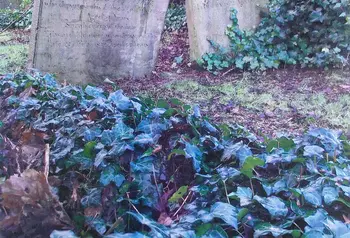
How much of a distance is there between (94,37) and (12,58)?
1.93 meters

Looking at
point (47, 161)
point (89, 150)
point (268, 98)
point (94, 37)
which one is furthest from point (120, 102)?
point (94, 37)

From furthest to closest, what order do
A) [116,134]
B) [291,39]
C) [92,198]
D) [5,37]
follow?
[5,37]
[291,39]
[116,134]
[92,198]

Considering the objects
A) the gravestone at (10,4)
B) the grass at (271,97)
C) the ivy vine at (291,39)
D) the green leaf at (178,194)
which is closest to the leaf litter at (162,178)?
the green leaf at (178,194)

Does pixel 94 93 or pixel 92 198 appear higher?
pixel 94 93

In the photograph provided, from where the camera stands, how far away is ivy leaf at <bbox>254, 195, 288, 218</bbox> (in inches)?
60.2

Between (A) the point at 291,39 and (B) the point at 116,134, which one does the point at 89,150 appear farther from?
(A) the point at 291,39

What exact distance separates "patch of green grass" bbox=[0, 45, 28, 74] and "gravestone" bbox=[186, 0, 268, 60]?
2036 millimetres

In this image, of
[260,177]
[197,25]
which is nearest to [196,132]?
[260,177]

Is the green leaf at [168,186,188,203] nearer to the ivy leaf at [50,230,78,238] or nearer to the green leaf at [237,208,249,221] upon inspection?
the green leaf at [237,208,249,221]

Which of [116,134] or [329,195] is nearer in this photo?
[329,195]

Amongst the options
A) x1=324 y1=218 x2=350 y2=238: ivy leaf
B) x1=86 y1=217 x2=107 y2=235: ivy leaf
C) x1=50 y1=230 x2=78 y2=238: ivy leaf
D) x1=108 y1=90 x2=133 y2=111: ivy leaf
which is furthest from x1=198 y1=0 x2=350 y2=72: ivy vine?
x1=50 y1=230 x2=78 y2=238: ivy leaf

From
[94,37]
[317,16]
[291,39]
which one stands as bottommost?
[94,37]

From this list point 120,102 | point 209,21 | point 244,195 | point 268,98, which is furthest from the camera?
point 209,21

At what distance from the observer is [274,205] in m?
1.55
